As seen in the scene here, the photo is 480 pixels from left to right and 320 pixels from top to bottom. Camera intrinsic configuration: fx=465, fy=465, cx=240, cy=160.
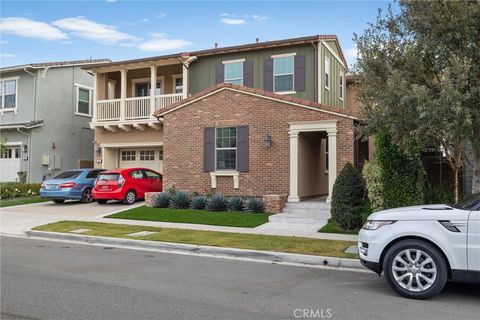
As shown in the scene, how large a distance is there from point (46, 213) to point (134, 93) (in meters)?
9.54

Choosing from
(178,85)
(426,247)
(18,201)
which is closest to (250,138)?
(178,85)

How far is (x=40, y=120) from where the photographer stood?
24.0 m

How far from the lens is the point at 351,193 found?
1218 centimetres

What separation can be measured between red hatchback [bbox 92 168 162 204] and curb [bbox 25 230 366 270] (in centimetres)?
533

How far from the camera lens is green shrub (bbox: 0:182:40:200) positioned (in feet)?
68.9

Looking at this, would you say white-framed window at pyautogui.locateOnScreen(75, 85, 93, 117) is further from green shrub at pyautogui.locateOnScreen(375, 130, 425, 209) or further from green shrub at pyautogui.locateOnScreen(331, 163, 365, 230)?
green shrub at pyautogui.locateOnScreen(375, 130, 425, 209)

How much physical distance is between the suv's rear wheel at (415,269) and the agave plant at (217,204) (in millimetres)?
9159

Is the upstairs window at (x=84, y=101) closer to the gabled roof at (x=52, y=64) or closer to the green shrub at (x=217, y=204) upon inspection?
the gabled roof at (x=52, y=64)

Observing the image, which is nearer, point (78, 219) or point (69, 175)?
point (78, 219)

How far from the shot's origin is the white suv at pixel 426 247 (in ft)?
19.8

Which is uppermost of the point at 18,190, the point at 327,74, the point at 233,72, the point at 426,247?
the point at 233,72

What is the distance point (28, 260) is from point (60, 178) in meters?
10.7

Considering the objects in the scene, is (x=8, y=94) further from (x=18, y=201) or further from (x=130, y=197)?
(x=130, y=197)

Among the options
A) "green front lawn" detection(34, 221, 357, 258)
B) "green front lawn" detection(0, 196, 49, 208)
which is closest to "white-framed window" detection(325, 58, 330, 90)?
"green front lawn" detection(34, 221, 357, 258)
